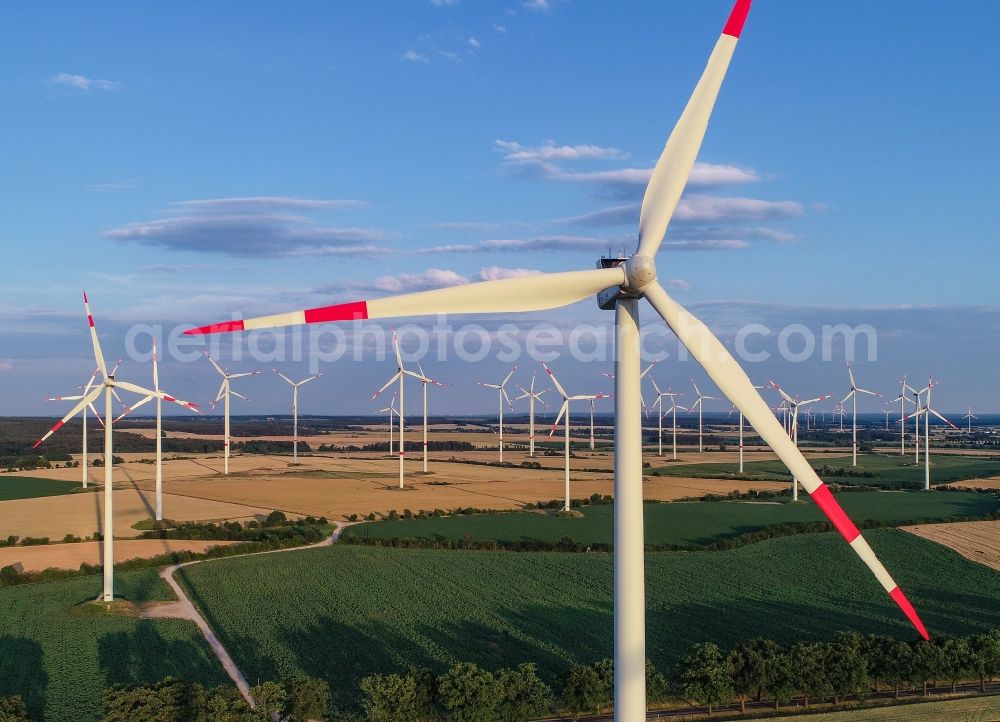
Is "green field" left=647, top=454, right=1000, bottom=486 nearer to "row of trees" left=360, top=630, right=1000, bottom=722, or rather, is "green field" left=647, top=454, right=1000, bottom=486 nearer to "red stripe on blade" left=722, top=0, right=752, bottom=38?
"row of trees" left=360, top=630, right=1000, bottom=722

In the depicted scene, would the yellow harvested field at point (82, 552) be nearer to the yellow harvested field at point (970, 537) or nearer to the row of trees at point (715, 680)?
the row of trees at point (715, 680)

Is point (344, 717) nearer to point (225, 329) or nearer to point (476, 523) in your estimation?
point (225, 329)

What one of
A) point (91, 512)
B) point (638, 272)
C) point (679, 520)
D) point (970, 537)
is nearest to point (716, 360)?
point (638, 272)

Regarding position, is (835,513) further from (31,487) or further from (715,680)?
(31,487)

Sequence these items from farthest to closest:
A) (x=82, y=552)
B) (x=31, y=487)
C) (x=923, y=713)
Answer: (x=31, y=487) → (x=82, y=552) → (x=923, y=713)

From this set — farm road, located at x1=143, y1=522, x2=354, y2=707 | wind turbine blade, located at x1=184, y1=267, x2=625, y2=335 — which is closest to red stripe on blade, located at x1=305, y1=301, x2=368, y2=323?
wind turbine blade, located at x1=184, y1=267, x2=625, y2=335

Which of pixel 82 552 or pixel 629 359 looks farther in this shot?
pixel 82 552
